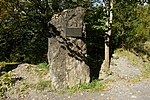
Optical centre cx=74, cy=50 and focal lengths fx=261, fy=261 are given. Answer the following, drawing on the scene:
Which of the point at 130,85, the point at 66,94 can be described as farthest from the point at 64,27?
the point at 130,85

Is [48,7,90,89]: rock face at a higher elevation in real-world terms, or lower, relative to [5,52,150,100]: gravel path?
higher

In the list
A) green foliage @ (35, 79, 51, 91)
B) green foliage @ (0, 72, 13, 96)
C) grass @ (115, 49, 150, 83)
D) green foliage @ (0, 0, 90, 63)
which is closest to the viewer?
green foliage @ (0, 72, 13, 96)

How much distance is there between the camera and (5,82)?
8.24 m

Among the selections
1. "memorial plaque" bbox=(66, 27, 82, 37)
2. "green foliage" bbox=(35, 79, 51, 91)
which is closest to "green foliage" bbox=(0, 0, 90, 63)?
"memorial plaque" bbox=(66, 27, 82, 37)

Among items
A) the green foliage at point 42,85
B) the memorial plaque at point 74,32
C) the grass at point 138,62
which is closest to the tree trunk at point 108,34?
the grass at point 138,62

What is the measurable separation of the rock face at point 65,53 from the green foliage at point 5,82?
1.36m

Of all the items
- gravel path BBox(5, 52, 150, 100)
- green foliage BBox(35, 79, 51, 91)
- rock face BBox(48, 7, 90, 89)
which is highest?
rock face BBox(48, 7, 90, 89)

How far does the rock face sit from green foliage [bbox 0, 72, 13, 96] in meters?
1.36

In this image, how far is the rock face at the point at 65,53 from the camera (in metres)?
7.96

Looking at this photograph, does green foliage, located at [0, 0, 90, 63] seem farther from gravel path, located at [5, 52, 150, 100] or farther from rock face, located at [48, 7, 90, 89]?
gravel path, located at [5, 52, 150, 100]

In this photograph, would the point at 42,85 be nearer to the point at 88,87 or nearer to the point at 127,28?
the point at 88,87

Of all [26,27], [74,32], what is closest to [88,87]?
[74,32]

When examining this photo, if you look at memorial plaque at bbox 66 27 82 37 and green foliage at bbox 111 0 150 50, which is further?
green foliage at bbox 111 0 150 50

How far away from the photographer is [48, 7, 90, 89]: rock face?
796cm
